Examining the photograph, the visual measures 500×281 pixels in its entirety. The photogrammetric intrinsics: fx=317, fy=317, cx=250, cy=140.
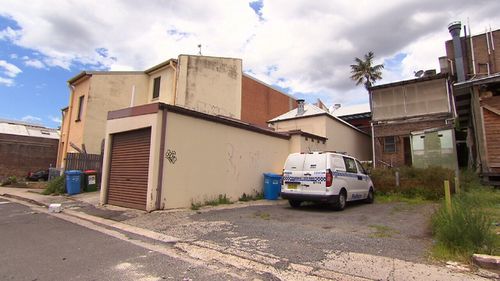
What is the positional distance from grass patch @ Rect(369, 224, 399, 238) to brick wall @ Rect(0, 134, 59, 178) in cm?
3401

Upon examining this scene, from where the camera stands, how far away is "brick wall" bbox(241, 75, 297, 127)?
2617cm

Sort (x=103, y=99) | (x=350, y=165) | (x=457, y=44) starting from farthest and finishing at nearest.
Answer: (x=457, y=44)
(x=103, y=99)
(x=350, y=165)

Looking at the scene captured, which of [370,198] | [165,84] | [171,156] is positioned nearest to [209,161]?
[171,156]

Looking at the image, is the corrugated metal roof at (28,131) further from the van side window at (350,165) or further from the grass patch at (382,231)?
the grass patch at (382,231)

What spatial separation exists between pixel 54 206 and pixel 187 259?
7.42 meters

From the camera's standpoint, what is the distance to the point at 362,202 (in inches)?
495

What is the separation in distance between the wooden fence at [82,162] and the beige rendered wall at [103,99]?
4191mm

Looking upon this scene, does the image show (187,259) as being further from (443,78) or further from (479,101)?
(443,78)

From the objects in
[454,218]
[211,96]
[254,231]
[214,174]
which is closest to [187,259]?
[254,231]

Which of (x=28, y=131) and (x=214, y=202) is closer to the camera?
(x=214, y=202)

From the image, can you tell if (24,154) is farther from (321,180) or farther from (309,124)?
(321,180)

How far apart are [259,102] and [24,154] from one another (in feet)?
78.3

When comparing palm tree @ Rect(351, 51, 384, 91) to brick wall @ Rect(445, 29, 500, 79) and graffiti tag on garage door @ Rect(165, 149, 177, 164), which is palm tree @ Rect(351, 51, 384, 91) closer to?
brick wall @ Rect(445, 29, 500, 79)

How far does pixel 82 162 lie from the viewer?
57.0 ft
